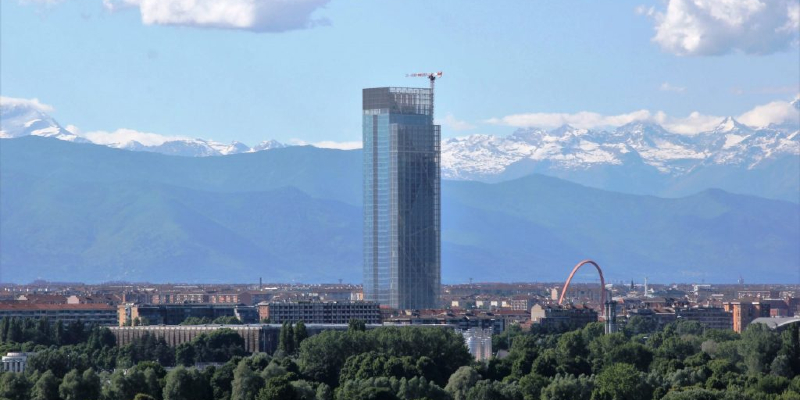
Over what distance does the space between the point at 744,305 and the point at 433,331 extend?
245ft

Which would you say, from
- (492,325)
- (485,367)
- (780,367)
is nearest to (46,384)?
(485,367)

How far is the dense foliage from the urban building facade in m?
19.5

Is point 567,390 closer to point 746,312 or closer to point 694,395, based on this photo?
point 694,395

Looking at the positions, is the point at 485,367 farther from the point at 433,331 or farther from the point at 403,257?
the point at 403,257

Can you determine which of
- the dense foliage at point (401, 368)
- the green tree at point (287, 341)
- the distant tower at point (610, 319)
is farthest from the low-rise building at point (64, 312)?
the green tree at point (287, 341)

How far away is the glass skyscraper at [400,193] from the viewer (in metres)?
164

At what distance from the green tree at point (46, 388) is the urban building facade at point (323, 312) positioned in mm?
64197

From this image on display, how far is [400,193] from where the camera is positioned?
6481 inches

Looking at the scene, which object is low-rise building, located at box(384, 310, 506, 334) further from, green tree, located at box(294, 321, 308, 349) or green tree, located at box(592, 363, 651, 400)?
green tree, located at box(592, 363, 651, 400)

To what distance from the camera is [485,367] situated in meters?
96.2

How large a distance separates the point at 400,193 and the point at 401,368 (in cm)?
7332

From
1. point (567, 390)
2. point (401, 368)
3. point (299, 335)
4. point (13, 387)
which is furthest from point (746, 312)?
point (13, 387)

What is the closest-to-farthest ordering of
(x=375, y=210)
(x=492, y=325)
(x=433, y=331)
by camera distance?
(x=433, y=331), (x=492, y=325), (x=375, y=210)

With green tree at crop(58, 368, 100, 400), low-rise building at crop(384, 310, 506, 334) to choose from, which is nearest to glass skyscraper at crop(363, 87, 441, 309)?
low-rise building at crop(384, 310, 506, 334)
